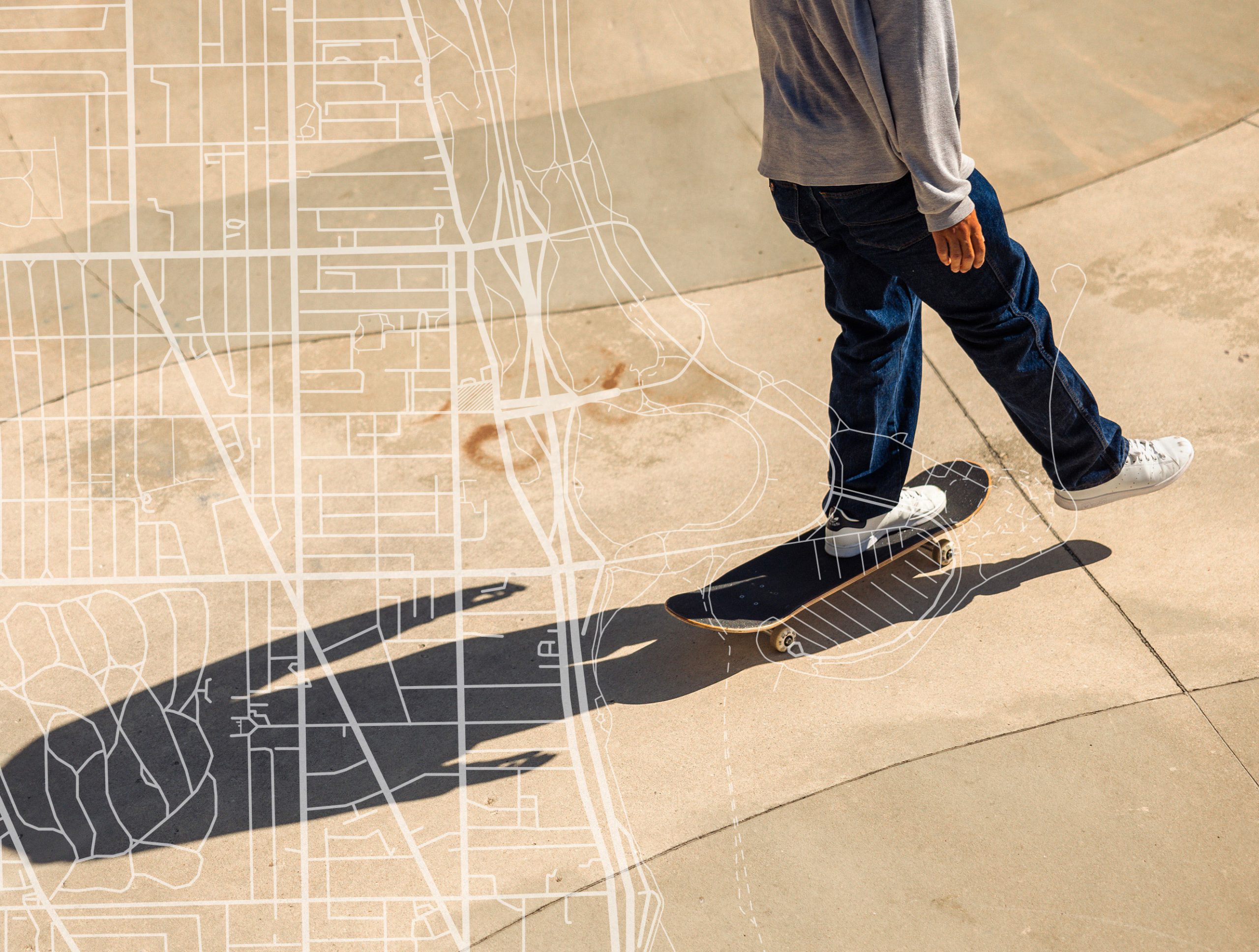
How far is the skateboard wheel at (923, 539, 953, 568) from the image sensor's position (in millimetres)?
3082

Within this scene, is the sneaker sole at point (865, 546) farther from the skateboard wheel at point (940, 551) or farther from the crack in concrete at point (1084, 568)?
the crack in concrete at point (1084, 568)

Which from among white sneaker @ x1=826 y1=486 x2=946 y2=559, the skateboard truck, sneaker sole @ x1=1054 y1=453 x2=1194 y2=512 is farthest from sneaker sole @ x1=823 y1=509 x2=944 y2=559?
sneaker sole @ x1=1054 y1=453 x2=1194 y2=512

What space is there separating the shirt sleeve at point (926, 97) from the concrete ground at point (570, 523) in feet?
3.37

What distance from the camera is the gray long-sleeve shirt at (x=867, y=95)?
207 centimetres

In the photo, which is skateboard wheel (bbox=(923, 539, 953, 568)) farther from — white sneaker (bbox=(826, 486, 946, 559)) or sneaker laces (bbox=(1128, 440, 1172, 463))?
sneaker laces (bbox=(1128, 440, 1172, 463))

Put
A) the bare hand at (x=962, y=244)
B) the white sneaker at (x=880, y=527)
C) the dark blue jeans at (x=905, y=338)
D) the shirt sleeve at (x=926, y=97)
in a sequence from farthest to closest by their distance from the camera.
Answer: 1. the white sneaker at (x=880, y=527)
2. the dark blue jeans at (x=905, y=338)
3. the bare hand at (x=962, y=244)
4. the shirt sleeve at (x=926, y=97)

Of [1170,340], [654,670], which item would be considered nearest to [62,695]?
[654,670]

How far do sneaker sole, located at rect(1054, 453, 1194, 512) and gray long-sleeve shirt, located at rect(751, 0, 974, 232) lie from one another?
1106 millimetres

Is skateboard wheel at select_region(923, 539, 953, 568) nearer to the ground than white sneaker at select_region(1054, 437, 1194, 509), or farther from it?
nearer to the ground

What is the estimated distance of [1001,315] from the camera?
251 centimetres

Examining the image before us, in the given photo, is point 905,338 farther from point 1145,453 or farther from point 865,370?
point 1145,453

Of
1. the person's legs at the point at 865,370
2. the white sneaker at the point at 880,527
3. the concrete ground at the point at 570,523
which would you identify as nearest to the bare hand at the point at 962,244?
the person's legs at the point at 865,370

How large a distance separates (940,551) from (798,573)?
1.50 ft
